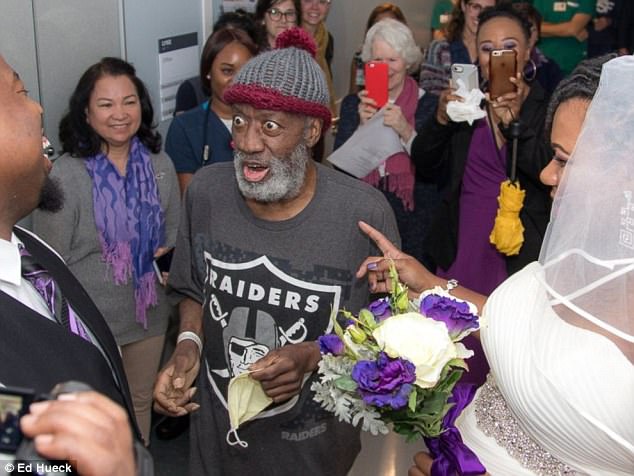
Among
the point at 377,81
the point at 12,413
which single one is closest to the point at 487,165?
the point at 377,81

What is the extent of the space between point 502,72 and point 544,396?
2.04 meters

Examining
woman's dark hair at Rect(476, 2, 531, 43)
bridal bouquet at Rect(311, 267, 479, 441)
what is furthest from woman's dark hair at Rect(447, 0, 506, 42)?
bridal bouquet at Rect(311, 267, 479, 441)

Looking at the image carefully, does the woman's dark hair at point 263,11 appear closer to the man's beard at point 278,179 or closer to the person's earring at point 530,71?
the person's earring at point 530,71

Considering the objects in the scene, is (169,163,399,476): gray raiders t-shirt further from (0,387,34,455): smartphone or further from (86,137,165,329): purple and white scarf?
(0,387,34,455): smartphone

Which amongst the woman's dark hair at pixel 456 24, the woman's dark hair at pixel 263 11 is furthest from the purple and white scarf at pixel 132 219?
the woman's dark hair at pixel 456 24

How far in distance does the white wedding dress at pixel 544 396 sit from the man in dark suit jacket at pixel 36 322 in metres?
0.82

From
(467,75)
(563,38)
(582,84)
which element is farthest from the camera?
(563,38)

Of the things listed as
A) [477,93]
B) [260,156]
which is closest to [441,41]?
[477,93]

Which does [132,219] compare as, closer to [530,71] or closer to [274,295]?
[274,295]

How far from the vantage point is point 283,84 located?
90.4 inches

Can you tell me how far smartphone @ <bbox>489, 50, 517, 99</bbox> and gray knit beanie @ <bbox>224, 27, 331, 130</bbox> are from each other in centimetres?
124

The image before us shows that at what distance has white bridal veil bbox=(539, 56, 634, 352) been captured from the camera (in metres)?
1.58

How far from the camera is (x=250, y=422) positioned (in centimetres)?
235

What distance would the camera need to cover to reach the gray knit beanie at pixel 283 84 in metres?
2.29
